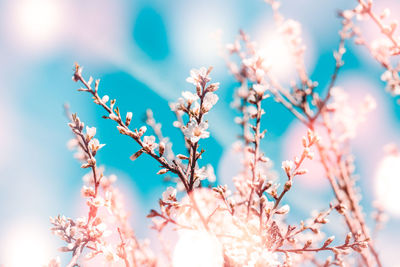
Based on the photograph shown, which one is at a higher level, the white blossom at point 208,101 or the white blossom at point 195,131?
the white blossom at point 208,101

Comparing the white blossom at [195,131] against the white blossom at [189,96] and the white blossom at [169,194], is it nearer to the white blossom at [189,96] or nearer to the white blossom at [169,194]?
the white blossom at [189,96]

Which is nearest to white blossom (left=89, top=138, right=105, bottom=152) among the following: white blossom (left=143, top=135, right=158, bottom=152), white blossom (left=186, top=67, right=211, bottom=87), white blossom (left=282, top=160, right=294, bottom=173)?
white blossom (left=143, top=135, right=158, bottom=152)

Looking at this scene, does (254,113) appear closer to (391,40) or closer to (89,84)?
(89,84)

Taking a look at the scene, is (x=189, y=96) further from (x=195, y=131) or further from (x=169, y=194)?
(x=169, y=194)

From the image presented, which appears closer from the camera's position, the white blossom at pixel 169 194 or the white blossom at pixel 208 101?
the white blossom at pixel 208 101

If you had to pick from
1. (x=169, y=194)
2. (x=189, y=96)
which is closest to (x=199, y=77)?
(x=189, y=96)

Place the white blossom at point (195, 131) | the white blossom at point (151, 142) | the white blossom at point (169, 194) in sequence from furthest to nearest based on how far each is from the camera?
the white blossom at point (169, 194) → the white blossom at point (151, 142) → the white blossom at point (195, 131)

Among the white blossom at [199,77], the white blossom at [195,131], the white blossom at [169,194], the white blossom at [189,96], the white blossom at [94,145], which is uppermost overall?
the white blossom at [199,77]

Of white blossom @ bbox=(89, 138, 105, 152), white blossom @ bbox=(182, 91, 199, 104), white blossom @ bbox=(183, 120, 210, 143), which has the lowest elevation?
white blossom @ bbox=(89, 138, 105, 152)

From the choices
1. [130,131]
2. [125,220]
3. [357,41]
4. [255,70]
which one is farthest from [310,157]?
[357,41]

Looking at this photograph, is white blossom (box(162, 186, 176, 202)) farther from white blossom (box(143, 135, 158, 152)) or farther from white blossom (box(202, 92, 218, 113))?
white blossom (box(202, 92, 218, 113))

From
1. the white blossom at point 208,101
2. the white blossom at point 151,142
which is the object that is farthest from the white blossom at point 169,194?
the white blossom at point 208,101
